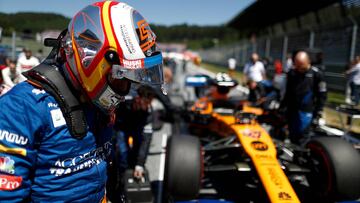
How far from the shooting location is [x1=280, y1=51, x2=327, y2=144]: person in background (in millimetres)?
5766

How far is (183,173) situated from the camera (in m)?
3.53

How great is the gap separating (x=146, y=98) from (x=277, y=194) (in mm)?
2024

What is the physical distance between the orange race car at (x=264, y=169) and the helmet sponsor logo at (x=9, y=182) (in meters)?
2.23

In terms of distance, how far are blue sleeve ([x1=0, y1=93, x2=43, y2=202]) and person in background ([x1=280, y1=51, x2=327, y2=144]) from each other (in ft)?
16.7

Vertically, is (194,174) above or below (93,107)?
below

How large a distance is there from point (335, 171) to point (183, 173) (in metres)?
1.55

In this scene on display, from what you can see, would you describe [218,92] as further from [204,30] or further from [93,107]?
[204,30]

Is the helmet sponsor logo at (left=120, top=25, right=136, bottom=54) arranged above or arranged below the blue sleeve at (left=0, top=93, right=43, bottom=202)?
above

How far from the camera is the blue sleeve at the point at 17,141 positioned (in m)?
1.25

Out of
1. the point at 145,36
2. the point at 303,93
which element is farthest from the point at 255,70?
the point at 145,36

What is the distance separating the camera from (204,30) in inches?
5074

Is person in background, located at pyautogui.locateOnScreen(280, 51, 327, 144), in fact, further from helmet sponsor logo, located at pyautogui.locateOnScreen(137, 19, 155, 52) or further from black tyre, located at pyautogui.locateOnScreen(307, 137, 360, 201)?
helmet sponsor logo, located at pyautogui.locateOnScreen(137, 19, 155, 52)

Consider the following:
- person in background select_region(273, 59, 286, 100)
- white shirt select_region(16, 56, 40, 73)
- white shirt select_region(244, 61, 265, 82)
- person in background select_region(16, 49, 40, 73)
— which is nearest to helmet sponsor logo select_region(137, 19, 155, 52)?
person in background select_region(273, 59, 286, 100)

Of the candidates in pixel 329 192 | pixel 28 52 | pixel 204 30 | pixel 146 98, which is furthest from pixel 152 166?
pixel 204 30
